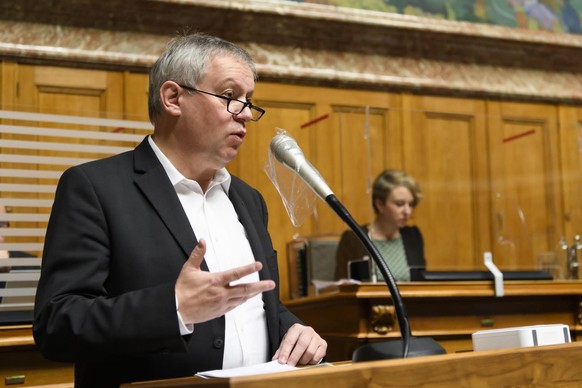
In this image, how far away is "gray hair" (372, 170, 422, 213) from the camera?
562cm

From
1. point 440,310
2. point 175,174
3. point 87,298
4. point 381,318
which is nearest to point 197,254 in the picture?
point 87,298

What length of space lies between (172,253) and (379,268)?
546 mm

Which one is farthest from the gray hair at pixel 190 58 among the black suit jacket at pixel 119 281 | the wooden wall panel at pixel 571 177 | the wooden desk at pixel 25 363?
the wooden wall panel at pixel 571 177

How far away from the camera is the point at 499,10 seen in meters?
7.20

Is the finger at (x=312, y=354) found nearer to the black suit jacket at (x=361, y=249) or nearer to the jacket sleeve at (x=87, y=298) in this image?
the jacket sleeve at (x=87, y=298)

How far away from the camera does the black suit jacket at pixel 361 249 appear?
5.26 meters

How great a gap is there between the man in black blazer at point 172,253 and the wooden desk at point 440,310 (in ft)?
6.35

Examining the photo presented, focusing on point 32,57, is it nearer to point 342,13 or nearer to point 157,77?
point 342,13

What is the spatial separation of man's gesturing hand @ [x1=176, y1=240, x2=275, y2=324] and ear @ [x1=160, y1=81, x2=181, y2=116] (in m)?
0.78

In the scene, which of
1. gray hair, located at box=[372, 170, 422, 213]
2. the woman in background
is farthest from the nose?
gray hair, located at box=[372, 170, 422, 213]

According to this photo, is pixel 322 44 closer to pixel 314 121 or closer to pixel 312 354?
pixel 314 121

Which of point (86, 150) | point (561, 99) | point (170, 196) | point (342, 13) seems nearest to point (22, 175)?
point (86, 150)

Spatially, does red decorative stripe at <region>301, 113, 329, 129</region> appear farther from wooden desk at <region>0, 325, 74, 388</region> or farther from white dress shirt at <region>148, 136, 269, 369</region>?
white dress shirt at <region>148, 136, 269, 369</region>

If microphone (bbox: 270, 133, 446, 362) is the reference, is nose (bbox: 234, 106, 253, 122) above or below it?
above
